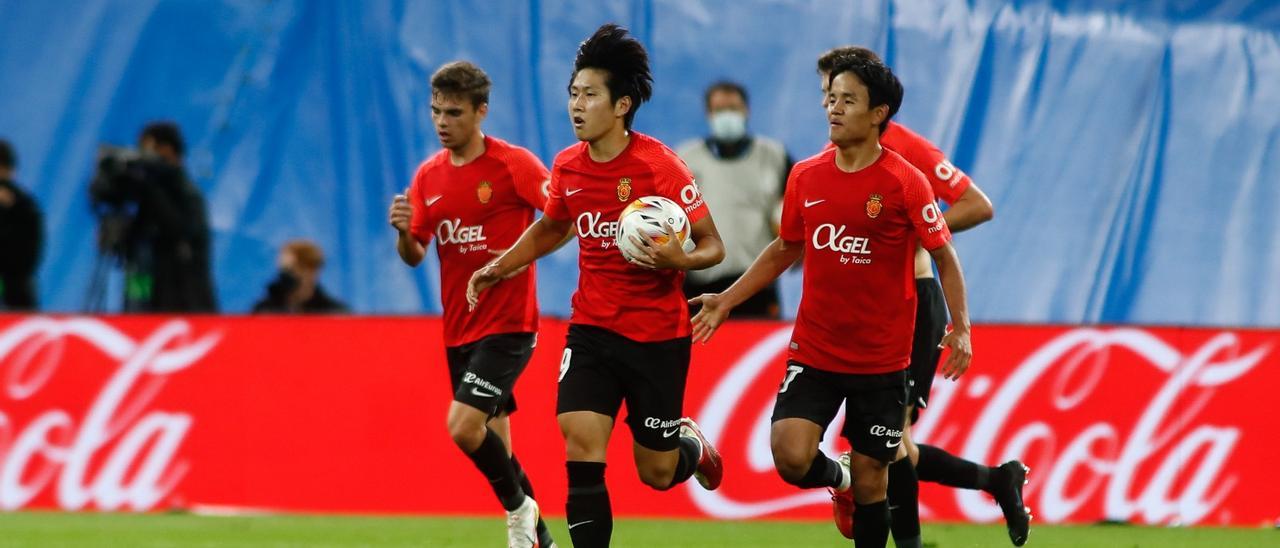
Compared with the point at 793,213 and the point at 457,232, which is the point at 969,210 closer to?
the point at 793,213

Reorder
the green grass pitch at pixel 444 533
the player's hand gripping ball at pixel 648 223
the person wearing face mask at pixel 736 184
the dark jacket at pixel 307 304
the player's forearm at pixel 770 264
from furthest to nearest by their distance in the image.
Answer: the dark jacket at pixel 307 304 < the person wearing face mask at pixel 736 184 < the green grass pitch at pixel 444 533 < the player's forearm at pixel 770 264 < the player's hand gripping ball at pixel 648 223

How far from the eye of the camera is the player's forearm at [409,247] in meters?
8.62

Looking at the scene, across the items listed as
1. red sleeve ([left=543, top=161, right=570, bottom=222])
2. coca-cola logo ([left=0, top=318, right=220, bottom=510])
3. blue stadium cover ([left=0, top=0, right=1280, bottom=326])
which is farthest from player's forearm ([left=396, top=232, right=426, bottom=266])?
blue stadium cover ([left=0, top=0, right=1280, bottom=326])

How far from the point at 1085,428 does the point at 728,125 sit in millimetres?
2744

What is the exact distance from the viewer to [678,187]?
737cm

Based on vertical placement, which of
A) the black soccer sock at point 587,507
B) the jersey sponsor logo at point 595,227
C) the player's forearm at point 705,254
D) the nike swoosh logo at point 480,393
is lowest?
the black soccer sock at point 587,507

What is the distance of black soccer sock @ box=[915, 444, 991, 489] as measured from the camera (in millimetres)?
8609

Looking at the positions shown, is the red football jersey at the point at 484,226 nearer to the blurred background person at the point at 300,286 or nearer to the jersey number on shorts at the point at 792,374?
the jersey number on shorts at the point at 792,374

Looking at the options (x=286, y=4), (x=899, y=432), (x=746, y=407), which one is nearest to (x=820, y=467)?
(x=899, y=432)

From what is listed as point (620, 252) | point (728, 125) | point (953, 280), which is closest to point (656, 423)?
point (620, 252)

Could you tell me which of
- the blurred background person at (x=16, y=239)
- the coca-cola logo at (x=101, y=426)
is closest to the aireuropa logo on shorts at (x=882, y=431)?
the coca-cola logo at (x=101, y=426)

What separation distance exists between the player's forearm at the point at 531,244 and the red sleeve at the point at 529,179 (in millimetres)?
715

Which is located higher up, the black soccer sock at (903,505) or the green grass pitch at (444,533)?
the black soccer sock at (903,505)

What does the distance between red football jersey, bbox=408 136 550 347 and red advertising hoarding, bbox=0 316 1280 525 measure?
216 centimetres
